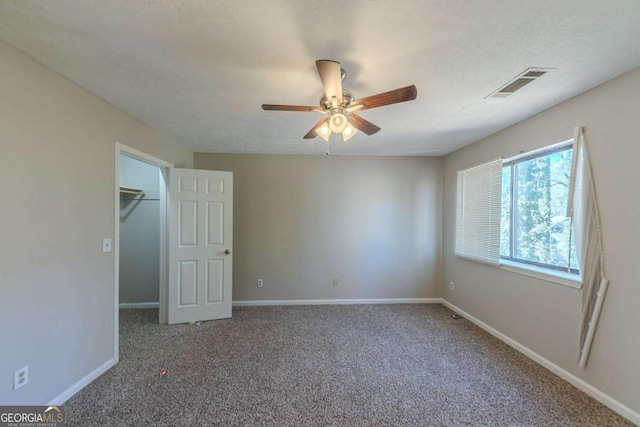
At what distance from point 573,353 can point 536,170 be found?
66.7 inches

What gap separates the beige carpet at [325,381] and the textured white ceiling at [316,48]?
7.91 feet

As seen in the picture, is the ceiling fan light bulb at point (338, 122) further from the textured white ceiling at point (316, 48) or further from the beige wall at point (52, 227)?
the beige wall at point (52, 227)

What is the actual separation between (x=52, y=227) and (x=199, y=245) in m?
1.74

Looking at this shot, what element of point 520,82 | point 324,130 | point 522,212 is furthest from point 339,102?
point 522,212

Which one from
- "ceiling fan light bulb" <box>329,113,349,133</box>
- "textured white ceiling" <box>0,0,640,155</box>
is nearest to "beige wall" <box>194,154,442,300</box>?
Answer: "textured white ceiling" <box>0,0,640,155</box>

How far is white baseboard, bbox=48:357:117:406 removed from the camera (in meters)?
1.91

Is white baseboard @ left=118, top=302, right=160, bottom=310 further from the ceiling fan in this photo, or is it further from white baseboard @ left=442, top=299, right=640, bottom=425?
white baseboard @ left=442, top=299, right=640, bottom=425

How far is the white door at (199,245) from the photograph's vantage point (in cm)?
342

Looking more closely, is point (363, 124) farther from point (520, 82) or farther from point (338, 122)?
point (520, 82)

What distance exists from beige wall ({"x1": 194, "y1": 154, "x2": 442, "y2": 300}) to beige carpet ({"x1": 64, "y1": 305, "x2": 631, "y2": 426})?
2.98 feet

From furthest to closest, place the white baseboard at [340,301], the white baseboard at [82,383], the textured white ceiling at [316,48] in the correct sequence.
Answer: the white baseboard at [340,301] < the white baseboard at [82,383] < the textured white ceiling at [316,48]

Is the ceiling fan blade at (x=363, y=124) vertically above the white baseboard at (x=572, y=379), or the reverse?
the ceiling fan blade at (x=363, y=124)

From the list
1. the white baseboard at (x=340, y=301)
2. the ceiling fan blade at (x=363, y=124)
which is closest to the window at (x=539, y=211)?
the white baseboard at (x=340, y=301)

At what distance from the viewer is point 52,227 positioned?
6.07 feet
